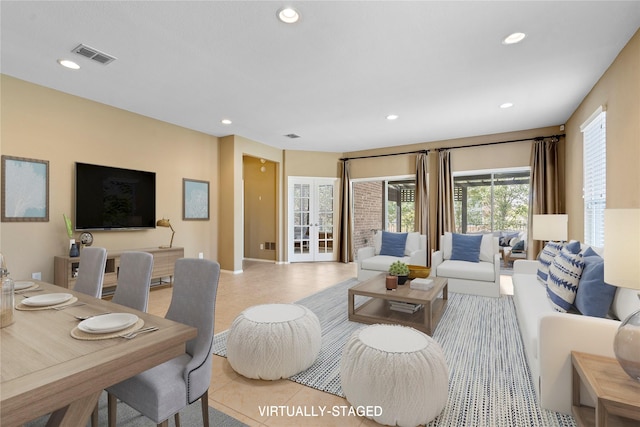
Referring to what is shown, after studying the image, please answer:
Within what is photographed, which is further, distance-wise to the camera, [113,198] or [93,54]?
[113,198]

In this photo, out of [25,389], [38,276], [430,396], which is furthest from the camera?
[38,276]

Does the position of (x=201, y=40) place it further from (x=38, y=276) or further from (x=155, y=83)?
(x=38, y=276)

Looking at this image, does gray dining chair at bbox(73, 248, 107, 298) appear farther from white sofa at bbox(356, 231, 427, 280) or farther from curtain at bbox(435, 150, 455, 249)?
curtain at bbox(435, 150, 455, 249)

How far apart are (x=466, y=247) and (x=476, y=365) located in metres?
2.57

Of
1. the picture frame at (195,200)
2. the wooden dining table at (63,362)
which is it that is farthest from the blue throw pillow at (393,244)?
the wooden dining table at (63,362)

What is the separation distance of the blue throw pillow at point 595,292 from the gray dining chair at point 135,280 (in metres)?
2.72

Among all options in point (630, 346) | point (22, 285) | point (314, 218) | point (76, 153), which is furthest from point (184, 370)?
point (314, 218)

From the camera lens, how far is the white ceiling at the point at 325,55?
227cm

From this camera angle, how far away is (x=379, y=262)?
4.71 m

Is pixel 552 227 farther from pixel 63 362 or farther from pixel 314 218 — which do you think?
pixel 314 218

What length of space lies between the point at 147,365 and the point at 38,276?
12.1 feet

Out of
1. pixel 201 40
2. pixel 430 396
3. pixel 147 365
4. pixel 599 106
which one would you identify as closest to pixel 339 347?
pixel 430 396

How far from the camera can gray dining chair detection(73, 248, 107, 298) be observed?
2.14 m

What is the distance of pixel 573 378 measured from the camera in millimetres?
1619
